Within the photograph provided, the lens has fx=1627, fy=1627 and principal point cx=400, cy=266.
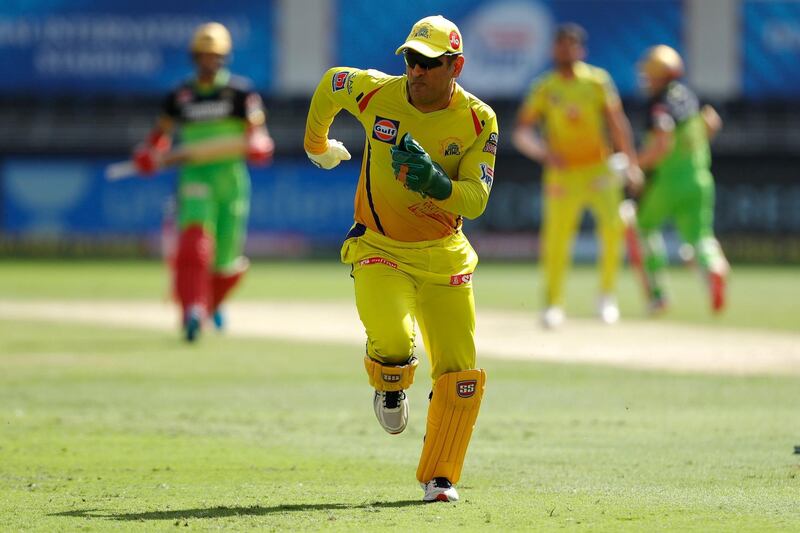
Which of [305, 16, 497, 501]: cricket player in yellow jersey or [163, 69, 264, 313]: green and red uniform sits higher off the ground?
[305, 16, 497, 501]: cricket player in yellow jersey

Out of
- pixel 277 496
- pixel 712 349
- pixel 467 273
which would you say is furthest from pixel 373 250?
pixel 712 349

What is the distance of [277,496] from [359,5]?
25.0m

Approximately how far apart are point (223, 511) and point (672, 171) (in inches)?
469

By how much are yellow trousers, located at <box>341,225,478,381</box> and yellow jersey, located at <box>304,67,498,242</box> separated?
10cm

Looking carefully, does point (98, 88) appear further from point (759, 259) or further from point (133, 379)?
point (133, 379)

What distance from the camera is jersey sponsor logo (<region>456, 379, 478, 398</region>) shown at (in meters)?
7.34

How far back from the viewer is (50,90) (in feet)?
104

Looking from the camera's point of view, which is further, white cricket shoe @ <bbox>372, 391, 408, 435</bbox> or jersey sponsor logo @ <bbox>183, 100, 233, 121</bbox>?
jersey sponsor logo @ <bbox>183, 100, 233, 121</bbox>

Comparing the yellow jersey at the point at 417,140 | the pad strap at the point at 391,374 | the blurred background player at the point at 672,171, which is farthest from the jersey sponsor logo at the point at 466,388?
the blurred background player at the point at 672,171

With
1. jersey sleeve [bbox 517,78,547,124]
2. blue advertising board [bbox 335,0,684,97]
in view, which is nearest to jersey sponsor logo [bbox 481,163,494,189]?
jersey sleeve [bbox 517,78,547,124]

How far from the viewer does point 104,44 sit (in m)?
31.6

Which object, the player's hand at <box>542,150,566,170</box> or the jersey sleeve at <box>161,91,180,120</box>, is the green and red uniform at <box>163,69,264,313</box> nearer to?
the jersey sleeve at <box>161,91,180,120</box>

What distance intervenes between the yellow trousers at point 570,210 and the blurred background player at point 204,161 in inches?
123

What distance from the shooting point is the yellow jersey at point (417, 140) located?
737 centimetres
